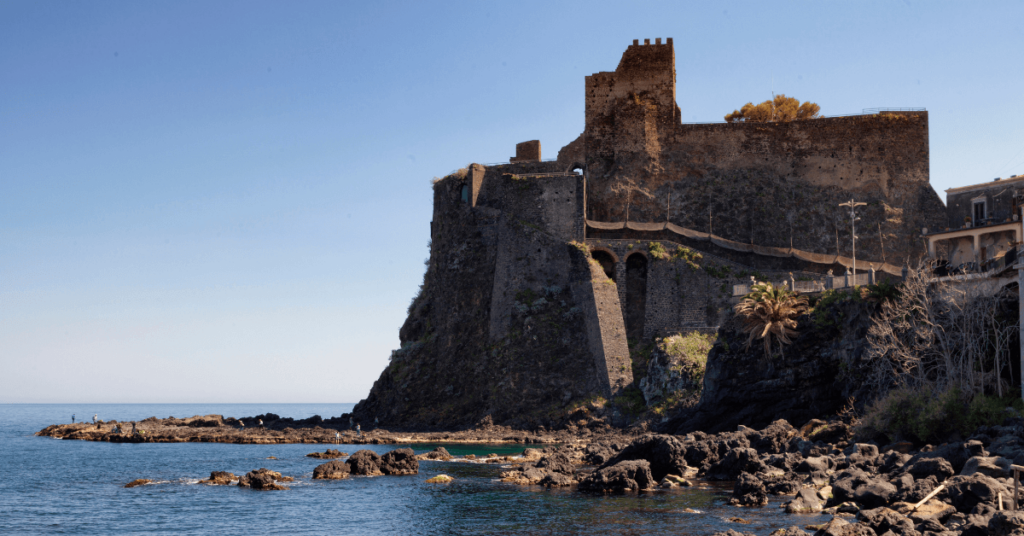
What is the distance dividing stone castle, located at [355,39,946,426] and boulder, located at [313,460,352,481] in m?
15.7

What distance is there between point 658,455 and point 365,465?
13423 mm

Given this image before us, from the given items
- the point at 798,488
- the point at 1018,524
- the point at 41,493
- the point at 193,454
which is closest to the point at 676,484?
the point at 798,488

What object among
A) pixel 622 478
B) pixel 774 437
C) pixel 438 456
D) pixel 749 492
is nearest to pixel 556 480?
pixel 622 478

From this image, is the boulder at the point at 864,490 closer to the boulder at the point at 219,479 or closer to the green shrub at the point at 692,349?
the green shrub at the point at 692,349

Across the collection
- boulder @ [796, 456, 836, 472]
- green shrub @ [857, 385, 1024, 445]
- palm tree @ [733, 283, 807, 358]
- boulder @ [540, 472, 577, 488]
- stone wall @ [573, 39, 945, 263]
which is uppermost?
stone wall @ [573, 39, 945, 263]

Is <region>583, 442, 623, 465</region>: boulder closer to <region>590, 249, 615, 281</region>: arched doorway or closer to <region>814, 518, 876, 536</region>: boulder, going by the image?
<region>590, 249, 615, 281</region>: arched doorway

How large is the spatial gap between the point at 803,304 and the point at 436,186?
2966cm

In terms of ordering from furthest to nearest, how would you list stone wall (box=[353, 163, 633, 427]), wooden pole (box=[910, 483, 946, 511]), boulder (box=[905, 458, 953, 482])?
stone wall (box=[353, 163, 633, 427]) → boulder (box=[905, 458, 953, 482]) → wooden pole (box=[910, 483, 946, 511])

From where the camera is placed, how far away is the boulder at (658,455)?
1309 inches

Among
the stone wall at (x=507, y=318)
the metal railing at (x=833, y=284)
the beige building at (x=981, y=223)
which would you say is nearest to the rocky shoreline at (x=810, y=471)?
the stone wall at (x=507, y=318)

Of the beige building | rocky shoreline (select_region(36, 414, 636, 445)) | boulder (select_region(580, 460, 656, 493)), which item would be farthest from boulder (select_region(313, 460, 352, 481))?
the beige building

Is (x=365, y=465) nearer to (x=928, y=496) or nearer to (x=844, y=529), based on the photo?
(x=844, y=529)

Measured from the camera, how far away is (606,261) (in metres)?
56.0

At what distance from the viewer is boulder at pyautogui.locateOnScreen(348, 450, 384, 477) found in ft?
127
